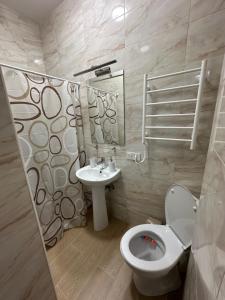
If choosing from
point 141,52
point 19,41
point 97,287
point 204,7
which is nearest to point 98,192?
point 97,287

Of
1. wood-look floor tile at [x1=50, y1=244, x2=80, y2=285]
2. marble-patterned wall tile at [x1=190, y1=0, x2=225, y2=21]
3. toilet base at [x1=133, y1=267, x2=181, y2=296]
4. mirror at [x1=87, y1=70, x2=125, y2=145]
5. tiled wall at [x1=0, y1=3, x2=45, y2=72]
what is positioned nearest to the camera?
marble-patterned wall tile at [x1=190, y1=0, x2=225, y2=21]

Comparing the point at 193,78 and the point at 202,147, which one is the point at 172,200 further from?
the point at 193,78

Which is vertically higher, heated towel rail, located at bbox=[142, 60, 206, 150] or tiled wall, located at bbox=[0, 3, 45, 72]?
tiled wall, located at bbox=[0, 3, 45, 72]

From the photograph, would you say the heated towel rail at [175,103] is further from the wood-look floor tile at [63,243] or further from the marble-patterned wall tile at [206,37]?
the wood-look floor tile at [63,243]

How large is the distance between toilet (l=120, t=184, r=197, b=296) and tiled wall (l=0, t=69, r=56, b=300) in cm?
63

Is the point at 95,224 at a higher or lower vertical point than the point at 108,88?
lower

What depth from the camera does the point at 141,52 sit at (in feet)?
4.18

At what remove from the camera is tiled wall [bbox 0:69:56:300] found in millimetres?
605

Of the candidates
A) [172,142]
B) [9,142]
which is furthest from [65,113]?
[172,142]

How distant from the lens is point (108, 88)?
5.21 feet

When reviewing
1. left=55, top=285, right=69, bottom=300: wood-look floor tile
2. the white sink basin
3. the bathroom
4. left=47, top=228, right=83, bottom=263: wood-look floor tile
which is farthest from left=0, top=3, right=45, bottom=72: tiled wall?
left=55, top=285, right=69, bottom=300: wood-look floor tile

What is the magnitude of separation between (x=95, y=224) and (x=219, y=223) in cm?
167

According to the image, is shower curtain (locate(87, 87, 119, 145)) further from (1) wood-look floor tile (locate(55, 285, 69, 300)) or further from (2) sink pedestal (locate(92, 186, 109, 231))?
(1) wood-look floor tile (locate(55, 285, 69, 300))

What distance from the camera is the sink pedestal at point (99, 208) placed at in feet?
5.55
